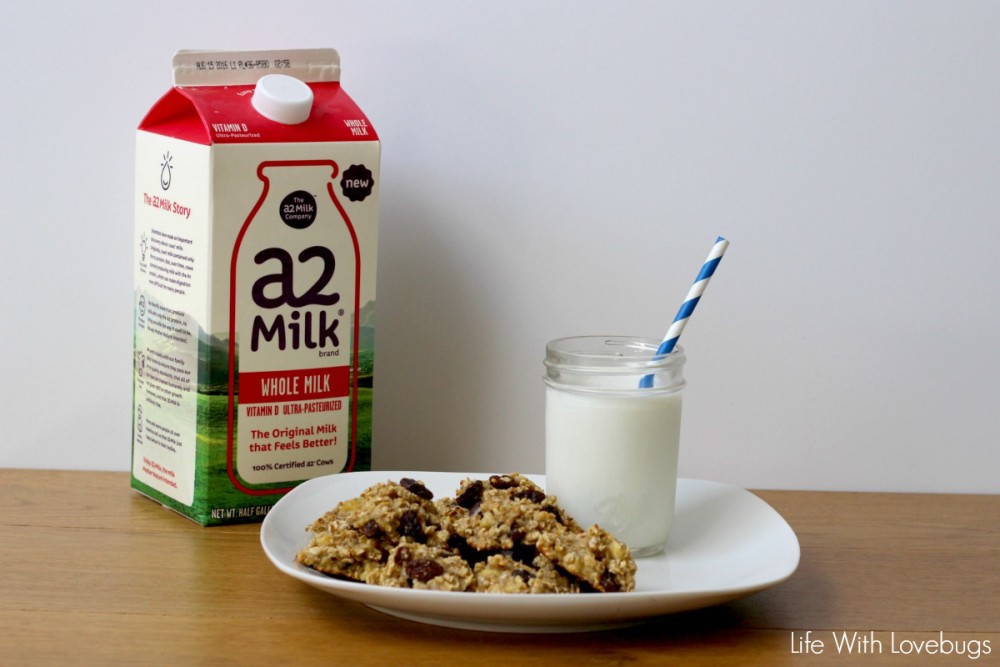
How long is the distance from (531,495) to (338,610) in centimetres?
18

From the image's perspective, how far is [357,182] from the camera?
0.96 metres

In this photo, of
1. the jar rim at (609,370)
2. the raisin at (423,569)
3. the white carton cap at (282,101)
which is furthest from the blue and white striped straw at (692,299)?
the white carton cap at (282,101)

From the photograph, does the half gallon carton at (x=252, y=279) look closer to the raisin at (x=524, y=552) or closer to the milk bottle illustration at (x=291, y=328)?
the milk bottle illustration at (x=291, y=328)

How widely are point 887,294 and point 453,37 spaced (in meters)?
0.53

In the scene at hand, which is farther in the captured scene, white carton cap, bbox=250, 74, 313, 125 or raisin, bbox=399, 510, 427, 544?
white carton cap, bbox=250, 74, 313, 125

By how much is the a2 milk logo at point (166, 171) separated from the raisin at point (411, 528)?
1.24 feet

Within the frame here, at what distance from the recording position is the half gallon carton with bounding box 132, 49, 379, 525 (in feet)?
3.03

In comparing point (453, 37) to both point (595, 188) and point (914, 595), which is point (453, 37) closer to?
point (595, 188)

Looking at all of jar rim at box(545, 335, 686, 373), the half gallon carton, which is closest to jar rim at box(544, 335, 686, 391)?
jar rim at box(545, 335, 686, 373)

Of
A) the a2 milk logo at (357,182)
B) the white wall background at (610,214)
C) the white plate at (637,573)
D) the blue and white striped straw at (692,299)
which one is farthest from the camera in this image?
the white wall background at (610,214)

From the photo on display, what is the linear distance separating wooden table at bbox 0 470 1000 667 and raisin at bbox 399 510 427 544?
6 centimetres

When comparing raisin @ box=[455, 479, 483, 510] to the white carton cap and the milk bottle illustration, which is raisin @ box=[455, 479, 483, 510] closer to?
the milk bottle illustration

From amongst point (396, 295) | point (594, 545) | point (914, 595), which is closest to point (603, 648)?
point (594, 545)

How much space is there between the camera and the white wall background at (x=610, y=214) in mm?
1090
